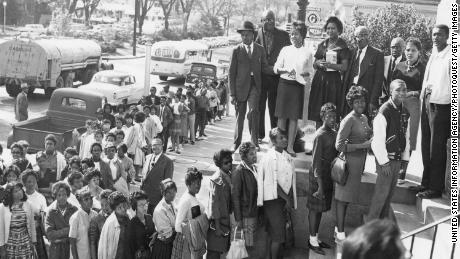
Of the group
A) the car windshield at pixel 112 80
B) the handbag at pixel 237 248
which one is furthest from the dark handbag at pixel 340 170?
the car windshield at pixel 112 80

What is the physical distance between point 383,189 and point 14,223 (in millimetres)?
4132

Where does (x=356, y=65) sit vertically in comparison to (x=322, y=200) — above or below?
above

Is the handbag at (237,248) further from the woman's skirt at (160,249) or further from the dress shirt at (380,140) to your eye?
the dress shirt at (380,140)

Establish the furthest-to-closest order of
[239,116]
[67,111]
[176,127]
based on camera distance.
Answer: [176,127]
[67,111]
[239,116]

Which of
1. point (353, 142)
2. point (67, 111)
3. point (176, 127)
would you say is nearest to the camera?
point (353, 142)

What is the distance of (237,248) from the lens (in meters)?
7.50

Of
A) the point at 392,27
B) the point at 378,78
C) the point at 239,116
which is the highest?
the point at 392,27

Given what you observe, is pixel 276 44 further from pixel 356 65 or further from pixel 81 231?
pixel 81 231

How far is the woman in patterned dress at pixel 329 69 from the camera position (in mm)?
8578

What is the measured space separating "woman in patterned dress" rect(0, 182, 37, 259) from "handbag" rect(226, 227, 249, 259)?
2.33 metres

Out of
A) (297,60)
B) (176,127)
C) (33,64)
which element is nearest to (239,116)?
(297,60)

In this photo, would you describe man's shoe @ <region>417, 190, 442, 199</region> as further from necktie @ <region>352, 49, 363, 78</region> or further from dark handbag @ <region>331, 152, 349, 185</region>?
necktie @ <region>352, 49, 363, 78</region>

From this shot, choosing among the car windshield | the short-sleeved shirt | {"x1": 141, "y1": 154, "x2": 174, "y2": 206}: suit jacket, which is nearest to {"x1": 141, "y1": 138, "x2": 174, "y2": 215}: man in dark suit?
{"x1": 141, "y1": 154, "x2": 174, "y2": 206}: suit jacket

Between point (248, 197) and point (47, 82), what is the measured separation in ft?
58.4
